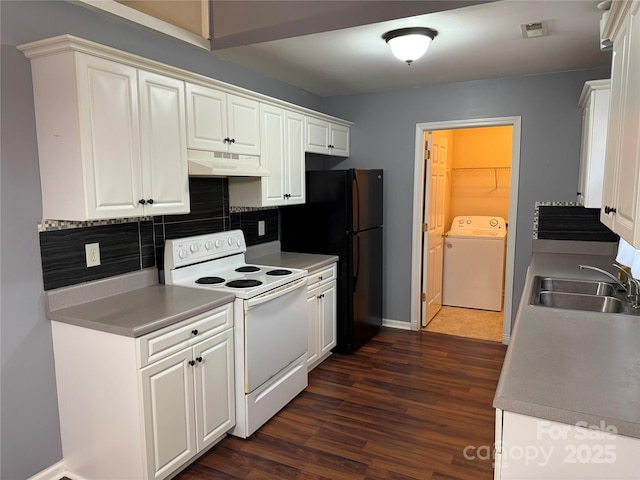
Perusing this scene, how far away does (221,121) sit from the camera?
2.72 m

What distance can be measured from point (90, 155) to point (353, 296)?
2.45 metres

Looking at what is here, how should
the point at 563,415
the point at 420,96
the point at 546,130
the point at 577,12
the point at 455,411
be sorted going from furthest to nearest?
1. the point at 420,96
2. the point at 546,130
3. the point at 455,411
4. the point at 577,12
5. the point at 563,415

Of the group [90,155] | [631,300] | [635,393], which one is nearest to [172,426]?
[90,155]

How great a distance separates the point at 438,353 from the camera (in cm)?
392

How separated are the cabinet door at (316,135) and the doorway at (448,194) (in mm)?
923

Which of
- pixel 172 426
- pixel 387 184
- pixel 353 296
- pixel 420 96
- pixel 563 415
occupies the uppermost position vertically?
pixel 420 96

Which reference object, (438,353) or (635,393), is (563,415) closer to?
(635,393)

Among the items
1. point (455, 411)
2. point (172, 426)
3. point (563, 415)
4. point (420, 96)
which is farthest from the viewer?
point (420, 96)

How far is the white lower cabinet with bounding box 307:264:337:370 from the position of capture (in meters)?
3.41

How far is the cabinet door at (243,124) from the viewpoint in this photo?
9.24ft

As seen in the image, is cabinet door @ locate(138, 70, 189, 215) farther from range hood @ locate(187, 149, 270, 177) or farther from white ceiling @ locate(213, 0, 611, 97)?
white ceiling @ locate(213, 0, 611, 97)

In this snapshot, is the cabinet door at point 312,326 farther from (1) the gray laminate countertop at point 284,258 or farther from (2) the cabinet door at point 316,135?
(2) the cabinet door at point 316,135

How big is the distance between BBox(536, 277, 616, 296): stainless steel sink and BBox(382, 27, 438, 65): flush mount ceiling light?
160 centimetres

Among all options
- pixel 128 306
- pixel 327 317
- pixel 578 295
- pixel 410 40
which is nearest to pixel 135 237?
pixel 128 306
